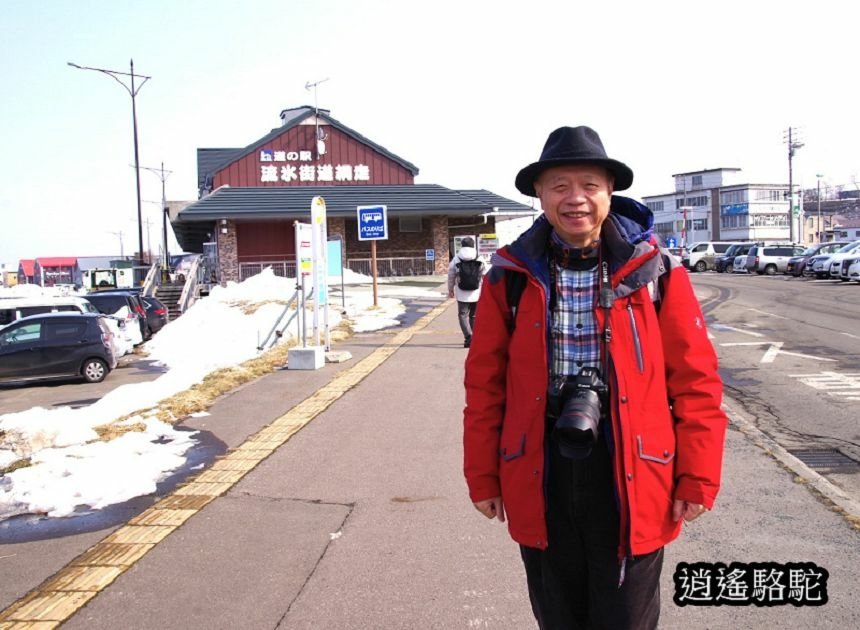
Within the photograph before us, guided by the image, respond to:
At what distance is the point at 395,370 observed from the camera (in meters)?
11.2

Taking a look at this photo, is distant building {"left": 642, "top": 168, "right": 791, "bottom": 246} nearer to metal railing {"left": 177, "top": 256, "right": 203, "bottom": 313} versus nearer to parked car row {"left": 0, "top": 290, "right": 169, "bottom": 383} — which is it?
metal railing {"left": 177, "top": 256, "right": 203, "bottom": 313}

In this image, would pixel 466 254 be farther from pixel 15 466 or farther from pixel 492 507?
pixel 492 507

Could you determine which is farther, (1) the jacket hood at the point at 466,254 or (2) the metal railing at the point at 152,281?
(2) the metal railing at the point at 152,281

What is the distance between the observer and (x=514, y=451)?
252 cm

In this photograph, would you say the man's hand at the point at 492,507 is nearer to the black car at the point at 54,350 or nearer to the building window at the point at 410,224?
the black car at the point at 54,350

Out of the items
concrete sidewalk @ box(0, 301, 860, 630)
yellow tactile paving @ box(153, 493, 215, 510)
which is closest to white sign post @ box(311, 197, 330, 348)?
concrete sidewalk @ box(0, 301, 860, 630)

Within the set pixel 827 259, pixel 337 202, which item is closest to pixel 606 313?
pixel 337 202

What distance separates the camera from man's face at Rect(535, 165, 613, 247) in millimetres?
2613

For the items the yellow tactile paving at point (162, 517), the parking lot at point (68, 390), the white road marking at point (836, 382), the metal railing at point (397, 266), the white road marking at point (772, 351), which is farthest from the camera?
the metal railing at point (397, 266)

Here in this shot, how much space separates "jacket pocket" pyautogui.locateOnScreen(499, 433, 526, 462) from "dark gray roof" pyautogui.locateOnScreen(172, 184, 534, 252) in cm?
3248

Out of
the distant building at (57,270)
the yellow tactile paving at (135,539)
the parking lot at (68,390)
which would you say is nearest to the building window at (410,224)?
the parking lot at (68,390)

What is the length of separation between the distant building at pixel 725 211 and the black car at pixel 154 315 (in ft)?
233

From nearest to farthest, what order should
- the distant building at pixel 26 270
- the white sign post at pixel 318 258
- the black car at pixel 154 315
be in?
the white sign post at pixel 318 258 < the black car at pixel 154 315 < the distant building at pixel 26 270

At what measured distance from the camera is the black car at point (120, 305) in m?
21.3
